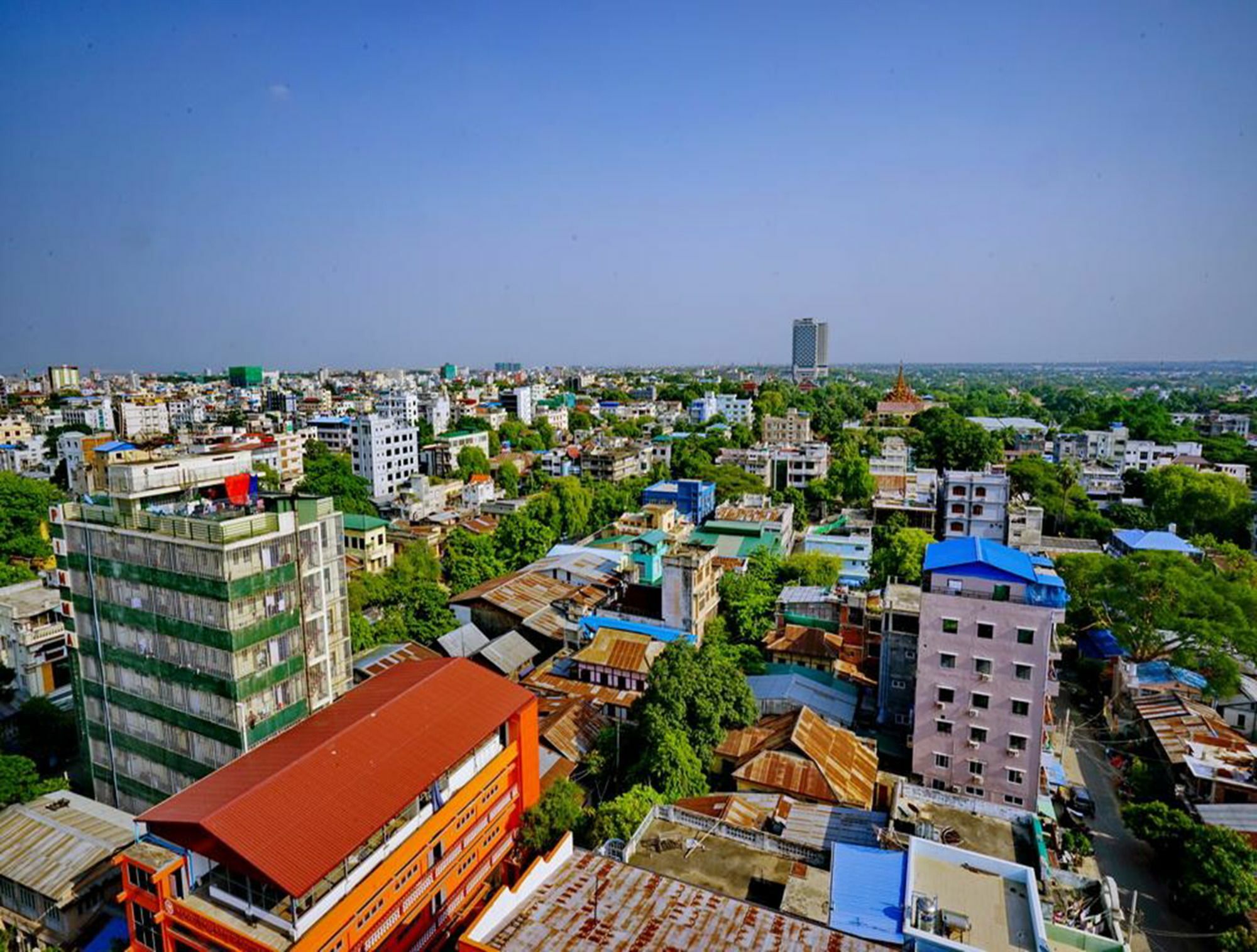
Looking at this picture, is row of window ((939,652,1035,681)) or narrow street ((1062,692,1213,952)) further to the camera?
row of window ((939,652,1035,681))

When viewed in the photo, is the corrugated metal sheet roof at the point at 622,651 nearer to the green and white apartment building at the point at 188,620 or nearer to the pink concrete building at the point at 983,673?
the green and white apartment building at the point at 188,620

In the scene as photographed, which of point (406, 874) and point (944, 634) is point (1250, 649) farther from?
point (406, 874)

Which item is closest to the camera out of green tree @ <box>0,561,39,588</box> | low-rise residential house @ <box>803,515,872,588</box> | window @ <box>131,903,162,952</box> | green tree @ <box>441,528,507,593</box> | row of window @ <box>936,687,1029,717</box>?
window @ <box>131,903,162,952</box>

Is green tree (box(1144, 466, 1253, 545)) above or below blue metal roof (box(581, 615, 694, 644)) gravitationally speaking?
above

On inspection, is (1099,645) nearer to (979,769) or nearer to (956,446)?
(979,769)

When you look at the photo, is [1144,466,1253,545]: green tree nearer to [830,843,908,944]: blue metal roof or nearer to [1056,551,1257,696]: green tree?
[1056,551,1257,696]: green tree

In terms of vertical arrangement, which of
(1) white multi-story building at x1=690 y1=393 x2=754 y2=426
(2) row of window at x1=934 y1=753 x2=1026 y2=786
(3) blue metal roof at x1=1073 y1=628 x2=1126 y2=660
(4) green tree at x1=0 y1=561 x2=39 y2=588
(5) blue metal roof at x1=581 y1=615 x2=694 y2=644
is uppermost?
(1) white multi-story building at x1=690 y1=393 x2=754 y2=426

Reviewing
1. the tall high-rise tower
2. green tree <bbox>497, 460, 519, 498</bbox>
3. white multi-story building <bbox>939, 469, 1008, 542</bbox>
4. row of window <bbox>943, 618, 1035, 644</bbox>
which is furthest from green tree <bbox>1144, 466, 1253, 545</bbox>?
the tall high-rise tower
